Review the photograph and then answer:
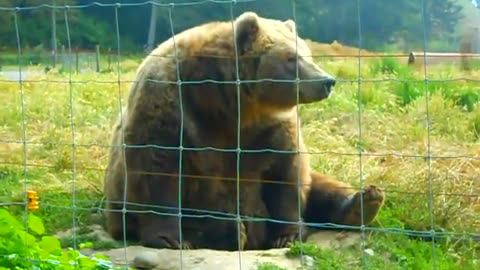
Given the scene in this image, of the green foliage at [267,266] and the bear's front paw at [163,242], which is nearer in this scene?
the green foliage at [267,266]

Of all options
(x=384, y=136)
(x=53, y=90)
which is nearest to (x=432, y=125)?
(x=384, y=136)

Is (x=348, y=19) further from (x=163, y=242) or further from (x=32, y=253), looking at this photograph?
(x=32, y=253)

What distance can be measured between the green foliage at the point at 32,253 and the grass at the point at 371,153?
406 millimetres

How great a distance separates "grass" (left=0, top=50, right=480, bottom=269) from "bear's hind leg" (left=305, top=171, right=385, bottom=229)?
17 cm

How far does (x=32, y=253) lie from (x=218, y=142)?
1.71 m

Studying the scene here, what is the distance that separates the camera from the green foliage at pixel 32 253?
14.2 feet

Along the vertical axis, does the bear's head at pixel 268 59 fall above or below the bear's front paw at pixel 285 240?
above

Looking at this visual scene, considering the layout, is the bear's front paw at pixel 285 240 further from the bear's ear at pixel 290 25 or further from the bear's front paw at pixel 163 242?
the bear's ear at pixel 290 25

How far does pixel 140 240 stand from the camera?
5.77 m

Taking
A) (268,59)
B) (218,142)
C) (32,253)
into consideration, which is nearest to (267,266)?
(218,142)

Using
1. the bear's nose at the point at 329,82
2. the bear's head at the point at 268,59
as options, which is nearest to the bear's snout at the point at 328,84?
the bear's nose at the point at 329,82

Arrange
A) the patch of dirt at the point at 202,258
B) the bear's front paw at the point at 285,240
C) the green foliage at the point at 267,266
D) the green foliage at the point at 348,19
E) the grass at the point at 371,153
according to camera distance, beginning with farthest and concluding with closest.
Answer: the green foliage at the point at 348,19 → the bear's front paw at the point at 285,240 → the grass at the point at 371,153 → the patch of dirt at the point at 202,258 → the green foliage at the point at 267,266

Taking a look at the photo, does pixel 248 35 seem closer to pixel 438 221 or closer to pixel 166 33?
pixel 438 221

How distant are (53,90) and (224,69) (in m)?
6.18
